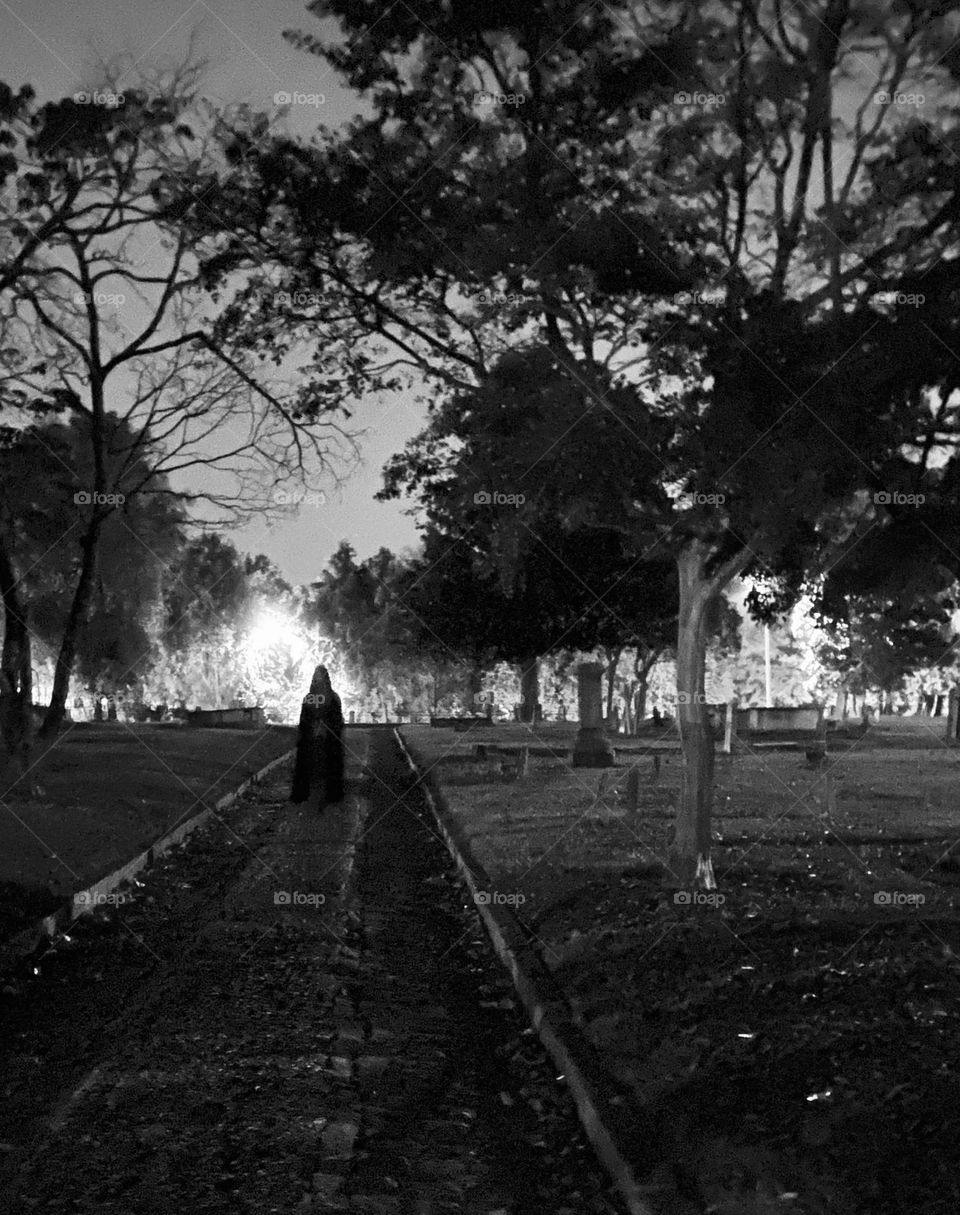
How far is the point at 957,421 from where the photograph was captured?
11703 millimetres

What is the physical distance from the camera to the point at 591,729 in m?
35.0

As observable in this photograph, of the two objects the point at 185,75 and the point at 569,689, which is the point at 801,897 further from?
the point at 569,689

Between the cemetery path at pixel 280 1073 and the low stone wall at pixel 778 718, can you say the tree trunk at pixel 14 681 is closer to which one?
the cemetery path at pixel 280 1073

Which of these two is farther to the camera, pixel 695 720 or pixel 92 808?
Result: pixel 92 808

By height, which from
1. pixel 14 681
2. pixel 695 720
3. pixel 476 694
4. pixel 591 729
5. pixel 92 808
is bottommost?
pixel 92 808

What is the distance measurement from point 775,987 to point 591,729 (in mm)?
26513

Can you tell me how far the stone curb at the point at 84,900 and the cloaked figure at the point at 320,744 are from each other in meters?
2.53

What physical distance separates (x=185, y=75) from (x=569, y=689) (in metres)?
77.7

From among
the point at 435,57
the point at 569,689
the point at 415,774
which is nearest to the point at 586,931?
the point at 435,57

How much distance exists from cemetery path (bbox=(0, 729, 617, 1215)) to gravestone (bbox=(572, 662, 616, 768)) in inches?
816

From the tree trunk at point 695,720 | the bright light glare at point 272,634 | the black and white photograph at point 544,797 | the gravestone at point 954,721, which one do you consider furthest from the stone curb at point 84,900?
the bright light glare at point 272,634

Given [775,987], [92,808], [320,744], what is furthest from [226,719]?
[775,987]

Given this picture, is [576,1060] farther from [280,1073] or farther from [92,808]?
[92,808]

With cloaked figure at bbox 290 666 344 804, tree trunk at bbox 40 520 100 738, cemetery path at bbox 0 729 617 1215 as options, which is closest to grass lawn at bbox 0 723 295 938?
tree trunk at bbox 40 520 100 738
